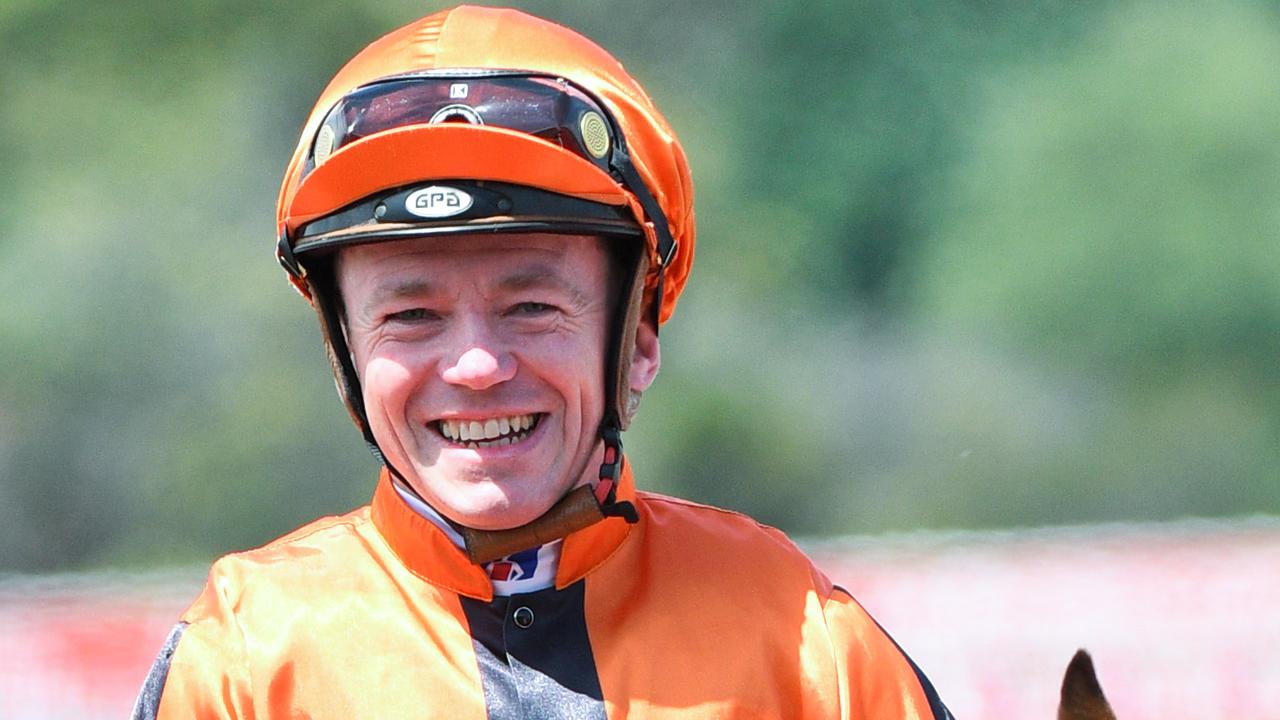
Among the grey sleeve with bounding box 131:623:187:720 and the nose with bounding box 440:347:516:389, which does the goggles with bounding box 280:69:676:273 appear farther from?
the grey sleeve with bounding box 131:623:187:720

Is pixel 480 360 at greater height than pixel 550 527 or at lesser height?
greater

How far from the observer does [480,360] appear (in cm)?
185

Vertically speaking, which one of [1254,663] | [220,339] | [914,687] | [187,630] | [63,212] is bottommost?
[1254,663]

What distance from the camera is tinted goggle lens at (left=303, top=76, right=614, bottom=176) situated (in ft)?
6.05

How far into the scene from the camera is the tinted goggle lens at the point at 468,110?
184 centimetres

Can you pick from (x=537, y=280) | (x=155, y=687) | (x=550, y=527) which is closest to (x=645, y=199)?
(x=537, y=280)

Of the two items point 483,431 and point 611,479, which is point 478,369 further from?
point 611,479

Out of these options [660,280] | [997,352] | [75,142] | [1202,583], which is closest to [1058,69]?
[997,352]

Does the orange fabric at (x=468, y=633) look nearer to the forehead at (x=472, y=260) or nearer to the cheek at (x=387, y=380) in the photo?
the cheek at (x=387, y=380)

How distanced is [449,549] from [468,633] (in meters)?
0.10

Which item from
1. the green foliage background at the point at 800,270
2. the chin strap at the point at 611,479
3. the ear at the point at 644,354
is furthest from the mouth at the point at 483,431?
the green foliage background at the point at 800,270

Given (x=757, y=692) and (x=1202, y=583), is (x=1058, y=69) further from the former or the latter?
(x=757, y=692)

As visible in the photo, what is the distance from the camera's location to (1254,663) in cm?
432

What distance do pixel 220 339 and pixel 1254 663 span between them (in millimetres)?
2976
